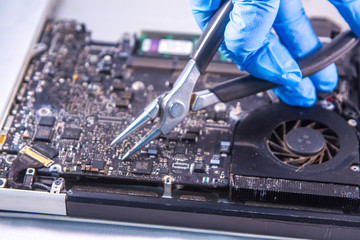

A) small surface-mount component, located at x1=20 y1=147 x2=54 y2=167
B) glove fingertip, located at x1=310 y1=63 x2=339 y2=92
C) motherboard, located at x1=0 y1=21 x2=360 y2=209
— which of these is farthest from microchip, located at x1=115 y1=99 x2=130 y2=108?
glove fingertip, located at x1=310 y1=63 x2=339 y2=92

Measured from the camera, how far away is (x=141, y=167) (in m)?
3.72

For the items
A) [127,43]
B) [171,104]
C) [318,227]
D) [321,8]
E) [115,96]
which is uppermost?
[321,8]

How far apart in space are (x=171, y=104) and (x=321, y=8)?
8.29ft

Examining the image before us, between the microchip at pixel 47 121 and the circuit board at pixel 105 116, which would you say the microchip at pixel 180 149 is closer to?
the circuit board at pixel 105 116

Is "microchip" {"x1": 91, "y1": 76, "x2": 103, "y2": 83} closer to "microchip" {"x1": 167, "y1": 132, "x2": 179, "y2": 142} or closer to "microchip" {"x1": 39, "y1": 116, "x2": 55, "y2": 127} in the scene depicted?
"microchip" {"x1": 39, "y1": 116, "x2": 55, "y2": 127}

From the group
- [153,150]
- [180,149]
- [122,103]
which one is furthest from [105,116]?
[180,149]

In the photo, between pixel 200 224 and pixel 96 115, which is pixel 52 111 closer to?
pixel 96 115

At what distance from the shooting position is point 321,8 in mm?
5504

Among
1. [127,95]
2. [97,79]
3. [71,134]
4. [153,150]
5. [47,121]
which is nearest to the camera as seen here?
[153,150]

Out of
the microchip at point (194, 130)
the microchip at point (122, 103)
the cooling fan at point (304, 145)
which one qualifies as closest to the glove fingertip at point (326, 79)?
the cooling fan at point (304, 145)

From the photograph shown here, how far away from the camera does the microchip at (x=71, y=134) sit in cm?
393

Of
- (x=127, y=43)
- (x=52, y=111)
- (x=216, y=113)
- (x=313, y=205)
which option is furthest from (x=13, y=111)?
(x=313, y=205)

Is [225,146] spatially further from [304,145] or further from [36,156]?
[36,156]

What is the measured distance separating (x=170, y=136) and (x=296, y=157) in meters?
0.82
